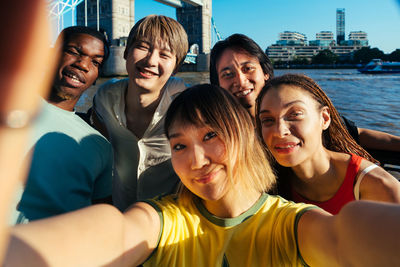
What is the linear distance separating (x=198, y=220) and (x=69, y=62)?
2.82 feet

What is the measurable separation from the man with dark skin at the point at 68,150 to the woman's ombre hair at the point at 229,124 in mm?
364

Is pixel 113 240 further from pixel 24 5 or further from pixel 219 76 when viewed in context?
pixel 219 76

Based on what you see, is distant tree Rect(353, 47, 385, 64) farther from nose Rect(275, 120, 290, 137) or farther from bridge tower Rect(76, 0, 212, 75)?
nose Rect(275, 120, 290, 137)

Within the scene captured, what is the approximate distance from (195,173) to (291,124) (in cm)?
44

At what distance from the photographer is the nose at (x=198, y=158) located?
74 cm

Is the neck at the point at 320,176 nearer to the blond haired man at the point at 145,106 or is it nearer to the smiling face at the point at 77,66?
the blond haired man at the point at 145,106

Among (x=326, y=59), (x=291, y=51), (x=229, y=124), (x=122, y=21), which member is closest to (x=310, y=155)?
(x=229, y=124)

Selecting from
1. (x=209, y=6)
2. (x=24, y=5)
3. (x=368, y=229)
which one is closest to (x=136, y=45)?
(x=368, y=229)

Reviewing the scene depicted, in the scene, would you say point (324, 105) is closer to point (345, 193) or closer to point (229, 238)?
point (345, 193)

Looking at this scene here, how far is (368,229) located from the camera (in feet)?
1.49

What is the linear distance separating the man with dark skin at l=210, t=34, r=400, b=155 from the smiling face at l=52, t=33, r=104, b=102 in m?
0.56

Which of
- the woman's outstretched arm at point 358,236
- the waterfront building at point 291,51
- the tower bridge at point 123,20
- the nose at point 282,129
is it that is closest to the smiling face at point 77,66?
the nose at point 282,129

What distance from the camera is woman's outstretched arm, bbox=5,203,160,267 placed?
0.47 m

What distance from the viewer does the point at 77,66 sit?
1.26 m
